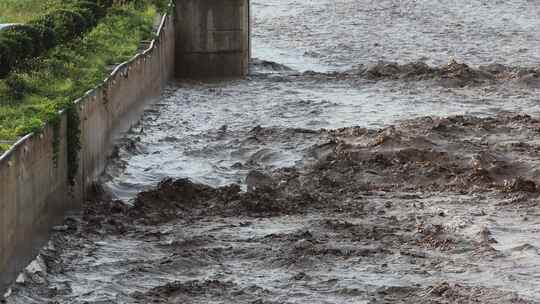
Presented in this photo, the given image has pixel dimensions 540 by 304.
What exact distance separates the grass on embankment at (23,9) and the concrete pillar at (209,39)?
3188 mm

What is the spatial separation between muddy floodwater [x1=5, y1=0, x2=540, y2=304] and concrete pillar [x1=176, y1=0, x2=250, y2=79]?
83 centimetres

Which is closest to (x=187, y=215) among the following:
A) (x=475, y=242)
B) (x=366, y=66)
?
(x=475, y=242)

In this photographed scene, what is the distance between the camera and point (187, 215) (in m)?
14.6

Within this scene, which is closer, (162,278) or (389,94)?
(162,278)

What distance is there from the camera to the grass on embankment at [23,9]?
85.3 ft

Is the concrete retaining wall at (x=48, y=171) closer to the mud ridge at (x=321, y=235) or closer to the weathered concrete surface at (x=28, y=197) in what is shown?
the weathered concrete surface at (x=28, y=197)

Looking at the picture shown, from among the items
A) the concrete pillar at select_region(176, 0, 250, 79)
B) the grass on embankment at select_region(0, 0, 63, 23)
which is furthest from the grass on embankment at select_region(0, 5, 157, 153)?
the concrete pillar at select_region(176, 0, 250, 79)

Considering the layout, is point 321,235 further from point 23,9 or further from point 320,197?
point 23,9

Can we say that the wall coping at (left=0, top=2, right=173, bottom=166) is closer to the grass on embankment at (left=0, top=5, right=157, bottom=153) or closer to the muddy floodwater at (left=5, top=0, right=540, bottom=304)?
the grass on embankment at (left=0, top=5, right=157, bottom=153)

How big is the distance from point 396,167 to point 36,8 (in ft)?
47.0

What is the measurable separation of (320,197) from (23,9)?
618 inches

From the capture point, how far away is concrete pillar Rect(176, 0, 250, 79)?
28.3 meters

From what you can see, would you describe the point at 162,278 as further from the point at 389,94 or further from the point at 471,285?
the point at 389,94

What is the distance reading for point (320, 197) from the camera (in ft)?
50.2
